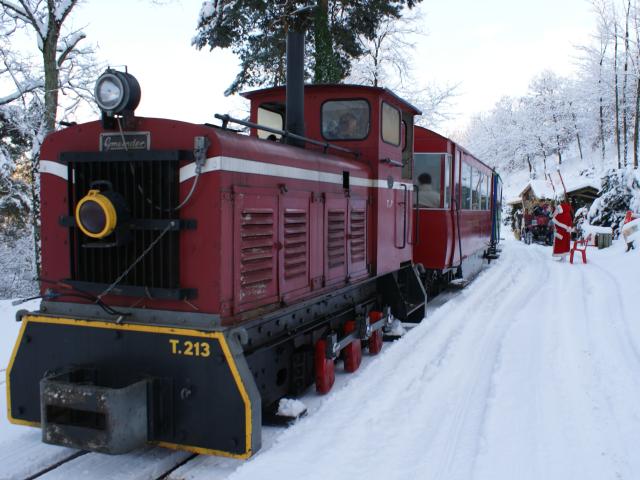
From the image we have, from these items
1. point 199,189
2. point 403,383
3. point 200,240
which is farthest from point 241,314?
point 403,383

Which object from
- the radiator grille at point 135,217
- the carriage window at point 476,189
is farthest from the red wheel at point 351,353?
the carriage window at point 476,189

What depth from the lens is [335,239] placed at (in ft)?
16.5

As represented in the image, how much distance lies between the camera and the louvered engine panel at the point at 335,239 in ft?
16.0

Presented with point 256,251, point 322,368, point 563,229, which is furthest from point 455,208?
point 563,229

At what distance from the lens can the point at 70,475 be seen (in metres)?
3.24

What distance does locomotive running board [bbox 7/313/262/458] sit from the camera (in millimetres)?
3078

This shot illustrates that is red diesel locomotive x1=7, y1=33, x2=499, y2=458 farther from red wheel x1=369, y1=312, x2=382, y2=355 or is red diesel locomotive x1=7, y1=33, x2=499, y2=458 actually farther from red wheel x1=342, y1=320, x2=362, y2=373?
red wheel x1=369, y1=312, x2=382, y2=355

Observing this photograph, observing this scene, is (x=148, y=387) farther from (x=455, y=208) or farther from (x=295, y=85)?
(x=455, y=208)

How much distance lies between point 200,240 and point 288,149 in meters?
1.23

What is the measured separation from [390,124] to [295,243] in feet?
7.88

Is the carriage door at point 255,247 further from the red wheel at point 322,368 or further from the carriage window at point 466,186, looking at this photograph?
the carriage window at point 466,186

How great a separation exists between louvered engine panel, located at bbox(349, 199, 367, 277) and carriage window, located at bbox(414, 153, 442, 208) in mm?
3258

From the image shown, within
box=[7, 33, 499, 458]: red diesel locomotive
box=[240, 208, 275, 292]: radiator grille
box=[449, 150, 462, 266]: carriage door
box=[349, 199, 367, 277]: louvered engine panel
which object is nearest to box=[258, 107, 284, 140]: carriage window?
box=[349, 199, 367, 277]: louvered engine panel

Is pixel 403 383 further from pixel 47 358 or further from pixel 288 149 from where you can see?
pixel 47 358
